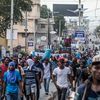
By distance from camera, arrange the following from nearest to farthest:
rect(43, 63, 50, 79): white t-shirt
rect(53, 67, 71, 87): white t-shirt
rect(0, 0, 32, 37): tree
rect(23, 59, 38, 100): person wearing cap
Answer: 1. rect(53, 67, 71, 87): white t-shirt
2. rect(23, 59, 38, 100): person wearing cap
3. rect(43, 63, 50, 79): white t-shirt
4. rect(0, 0, 32, 37): tree

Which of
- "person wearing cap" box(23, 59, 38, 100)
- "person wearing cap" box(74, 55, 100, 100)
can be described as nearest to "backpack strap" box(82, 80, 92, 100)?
"person wearing cap" box(74, 55, 100, 100)

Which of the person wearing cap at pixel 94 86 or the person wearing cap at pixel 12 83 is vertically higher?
the person wearing cap at pixel 94 86

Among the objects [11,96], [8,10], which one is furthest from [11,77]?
[8,10]

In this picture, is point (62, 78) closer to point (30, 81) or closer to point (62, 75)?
point (62, 75)

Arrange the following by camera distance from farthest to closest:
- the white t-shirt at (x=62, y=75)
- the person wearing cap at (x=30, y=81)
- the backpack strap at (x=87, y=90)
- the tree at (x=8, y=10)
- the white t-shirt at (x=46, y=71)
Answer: the tree at (x=8, y=10) < the white t-shirt at (x=46, y=71) < the person wearing cap at (x=30, y=81) < the white t-shirt at (x=62, y=75) < the backpack strap at (x=87, y=90)

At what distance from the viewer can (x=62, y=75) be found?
46.0 feet

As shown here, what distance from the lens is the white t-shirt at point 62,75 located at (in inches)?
551

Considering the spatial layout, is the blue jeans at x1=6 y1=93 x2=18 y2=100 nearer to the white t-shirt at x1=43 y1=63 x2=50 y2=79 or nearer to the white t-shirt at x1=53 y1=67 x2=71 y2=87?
the white t-shirt at x1=53 y1=67 x2=71 y2=87

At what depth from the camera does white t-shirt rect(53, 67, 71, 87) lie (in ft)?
46.0

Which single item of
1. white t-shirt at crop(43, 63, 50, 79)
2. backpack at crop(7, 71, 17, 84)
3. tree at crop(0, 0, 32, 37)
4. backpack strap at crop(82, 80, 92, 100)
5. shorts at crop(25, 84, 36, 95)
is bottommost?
shorts at crop(25, 84, 36, 95)

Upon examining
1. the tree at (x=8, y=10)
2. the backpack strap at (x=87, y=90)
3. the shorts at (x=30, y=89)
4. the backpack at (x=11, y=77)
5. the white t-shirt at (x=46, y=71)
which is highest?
the tree at (x=8, y=10)

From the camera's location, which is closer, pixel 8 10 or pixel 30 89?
pixel 30 89

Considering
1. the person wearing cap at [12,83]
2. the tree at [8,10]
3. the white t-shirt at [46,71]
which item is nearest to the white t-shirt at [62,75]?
the person wearing cap at [12,83]

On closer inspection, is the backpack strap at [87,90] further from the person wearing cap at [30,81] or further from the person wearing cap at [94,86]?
the person wearing cap at [30,81]
